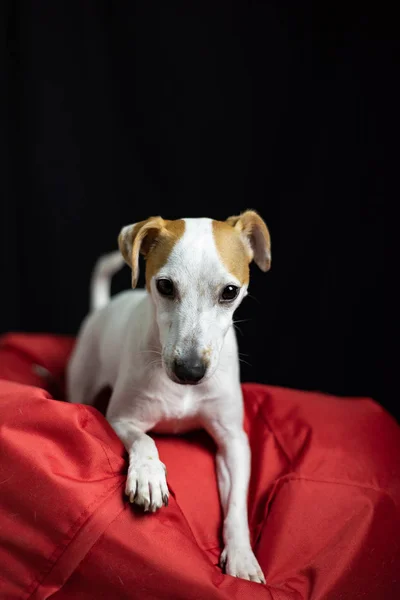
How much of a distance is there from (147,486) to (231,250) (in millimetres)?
544

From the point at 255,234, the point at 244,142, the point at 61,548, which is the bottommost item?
the point at 61,548

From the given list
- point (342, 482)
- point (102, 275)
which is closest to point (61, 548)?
point (342, 482)

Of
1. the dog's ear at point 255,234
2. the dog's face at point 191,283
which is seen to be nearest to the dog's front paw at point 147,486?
the dog's face at point 191,283

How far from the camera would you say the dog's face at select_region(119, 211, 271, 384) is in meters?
1.28

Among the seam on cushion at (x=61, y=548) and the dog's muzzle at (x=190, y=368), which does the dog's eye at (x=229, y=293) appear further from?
the seam on cushion at (x=61, y=548)

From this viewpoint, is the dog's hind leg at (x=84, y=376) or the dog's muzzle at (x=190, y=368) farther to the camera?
the dog's hind leg at (x=84, y=376)

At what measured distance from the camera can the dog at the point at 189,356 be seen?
51.0 inches

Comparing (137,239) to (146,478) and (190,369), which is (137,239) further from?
(146,478)

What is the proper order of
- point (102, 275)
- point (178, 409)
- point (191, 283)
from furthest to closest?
point (102, 275)
point (178, 409)
point (191, 283)

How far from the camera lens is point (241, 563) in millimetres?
1334

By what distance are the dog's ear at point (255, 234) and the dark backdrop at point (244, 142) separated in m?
0.94

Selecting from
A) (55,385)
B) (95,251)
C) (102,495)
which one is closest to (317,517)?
(102,495)

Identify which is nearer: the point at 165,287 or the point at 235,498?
the point at 165,287

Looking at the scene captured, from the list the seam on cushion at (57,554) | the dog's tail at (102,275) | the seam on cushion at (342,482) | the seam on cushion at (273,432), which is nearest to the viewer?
the seam on cushion at (57,554)
